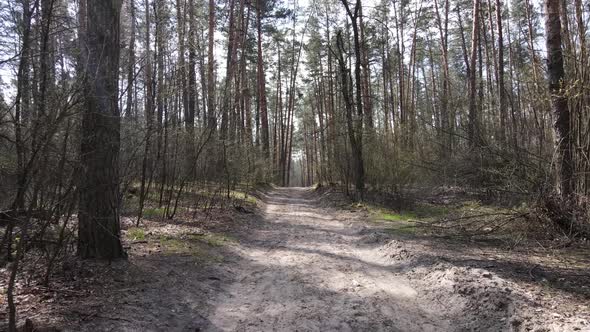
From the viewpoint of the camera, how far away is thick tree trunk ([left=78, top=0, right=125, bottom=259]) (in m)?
4.55

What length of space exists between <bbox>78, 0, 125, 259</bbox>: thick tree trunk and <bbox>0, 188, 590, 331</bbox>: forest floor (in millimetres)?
366

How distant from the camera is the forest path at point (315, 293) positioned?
4082 mm

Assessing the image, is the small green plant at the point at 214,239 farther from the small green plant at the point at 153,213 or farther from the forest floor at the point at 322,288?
the small green plant at the point at 153,213

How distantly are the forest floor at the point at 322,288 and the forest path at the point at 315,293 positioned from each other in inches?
0.7

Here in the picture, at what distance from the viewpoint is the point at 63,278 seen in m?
4.27

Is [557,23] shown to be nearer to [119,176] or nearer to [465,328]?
[465,328]

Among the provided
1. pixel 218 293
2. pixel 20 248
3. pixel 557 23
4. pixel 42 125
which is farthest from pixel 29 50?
pixel 557 23

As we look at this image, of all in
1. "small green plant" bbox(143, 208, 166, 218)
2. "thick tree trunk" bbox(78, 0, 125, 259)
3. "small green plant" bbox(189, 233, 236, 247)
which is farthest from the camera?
"small green plant" bbox(143, 208, 166, 218)

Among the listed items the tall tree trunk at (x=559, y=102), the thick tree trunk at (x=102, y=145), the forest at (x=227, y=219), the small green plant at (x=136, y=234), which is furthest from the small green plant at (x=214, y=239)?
the tall tree trunk at (x=559, y=102)

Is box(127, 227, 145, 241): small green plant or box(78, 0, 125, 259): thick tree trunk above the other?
box(78, 0, 125, 259): thick tree trunk

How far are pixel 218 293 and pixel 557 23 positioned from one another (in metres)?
7.16

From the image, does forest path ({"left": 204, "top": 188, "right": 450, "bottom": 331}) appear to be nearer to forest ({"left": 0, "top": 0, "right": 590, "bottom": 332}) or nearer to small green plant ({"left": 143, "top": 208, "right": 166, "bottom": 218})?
forest ({"left": 0, "top": 0, "right": 590, "bottom": 332})

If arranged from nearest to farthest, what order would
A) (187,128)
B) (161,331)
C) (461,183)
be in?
(161,331) → (187,128) → (461,183)

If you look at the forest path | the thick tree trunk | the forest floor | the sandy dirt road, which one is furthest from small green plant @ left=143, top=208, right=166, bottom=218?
the thick tree trunk
